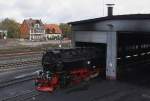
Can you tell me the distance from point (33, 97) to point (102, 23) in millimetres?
9260

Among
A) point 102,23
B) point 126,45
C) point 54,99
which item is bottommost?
point 54,99

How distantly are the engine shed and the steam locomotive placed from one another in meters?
1.47

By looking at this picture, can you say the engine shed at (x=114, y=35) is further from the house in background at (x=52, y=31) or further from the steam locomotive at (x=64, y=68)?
the house in background at (x=52, y=31)

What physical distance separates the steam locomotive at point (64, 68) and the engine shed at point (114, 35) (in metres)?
1.47

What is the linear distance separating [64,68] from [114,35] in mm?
4977

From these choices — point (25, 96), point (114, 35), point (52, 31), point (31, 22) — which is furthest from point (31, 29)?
point (25, 96)

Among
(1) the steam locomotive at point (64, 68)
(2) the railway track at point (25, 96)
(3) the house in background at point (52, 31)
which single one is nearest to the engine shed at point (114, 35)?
(1) the steam locomotive at point (64, 68)

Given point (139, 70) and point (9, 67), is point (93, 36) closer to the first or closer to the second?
point (139, 70)

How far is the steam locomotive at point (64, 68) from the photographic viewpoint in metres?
22.3

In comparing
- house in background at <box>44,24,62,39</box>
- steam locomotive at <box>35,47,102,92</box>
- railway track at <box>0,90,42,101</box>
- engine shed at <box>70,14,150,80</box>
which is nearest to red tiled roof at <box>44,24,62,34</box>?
house in background at <box>44,24,62,39</box>

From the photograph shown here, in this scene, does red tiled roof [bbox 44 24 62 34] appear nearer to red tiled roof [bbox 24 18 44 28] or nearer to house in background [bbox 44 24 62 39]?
house in background [bbox 44 24 62 39]

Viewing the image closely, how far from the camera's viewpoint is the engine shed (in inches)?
906

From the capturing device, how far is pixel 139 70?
3031 centimetres

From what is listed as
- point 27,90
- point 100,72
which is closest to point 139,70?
point 100,72
